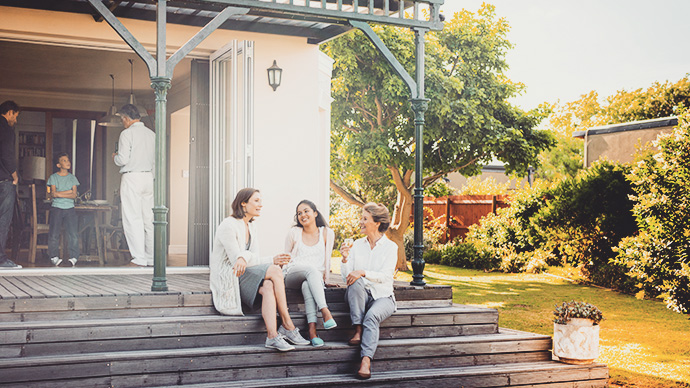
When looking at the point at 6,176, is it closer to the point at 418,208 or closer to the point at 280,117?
the point at 280,117

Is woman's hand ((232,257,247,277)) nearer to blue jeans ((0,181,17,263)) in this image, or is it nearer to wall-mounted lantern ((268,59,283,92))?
blue jeans ((0,181,17,263))

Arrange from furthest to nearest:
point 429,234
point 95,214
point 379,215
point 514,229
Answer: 1. point 429,234
2. point 514,229
3. point 95,214
4. point 379,215

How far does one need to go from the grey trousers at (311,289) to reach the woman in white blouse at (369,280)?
231 mm

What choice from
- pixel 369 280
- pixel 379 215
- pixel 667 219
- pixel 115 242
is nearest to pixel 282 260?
pixel 369 280

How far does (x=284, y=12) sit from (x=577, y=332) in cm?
372

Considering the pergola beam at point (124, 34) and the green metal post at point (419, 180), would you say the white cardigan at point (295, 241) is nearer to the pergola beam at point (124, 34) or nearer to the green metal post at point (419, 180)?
the green metal post at point (419, 180)

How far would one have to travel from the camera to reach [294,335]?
5367 millimetres

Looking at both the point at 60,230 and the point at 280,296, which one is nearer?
the point at 280,296

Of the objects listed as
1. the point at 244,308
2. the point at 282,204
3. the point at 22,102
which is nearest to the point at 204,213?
the point at 282,204

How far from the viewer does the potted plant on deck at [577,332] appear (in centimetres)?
582

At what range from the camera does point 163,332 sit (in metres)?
5.22

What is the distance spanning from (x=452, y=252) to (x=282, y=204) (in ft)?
27.8

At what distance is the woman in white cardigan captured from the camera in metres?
5.34

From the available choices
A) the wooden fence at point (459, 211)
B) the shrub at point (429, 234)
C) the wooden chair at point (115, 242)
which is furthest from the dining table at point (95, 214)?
the wooden fence at point (459, 211)
